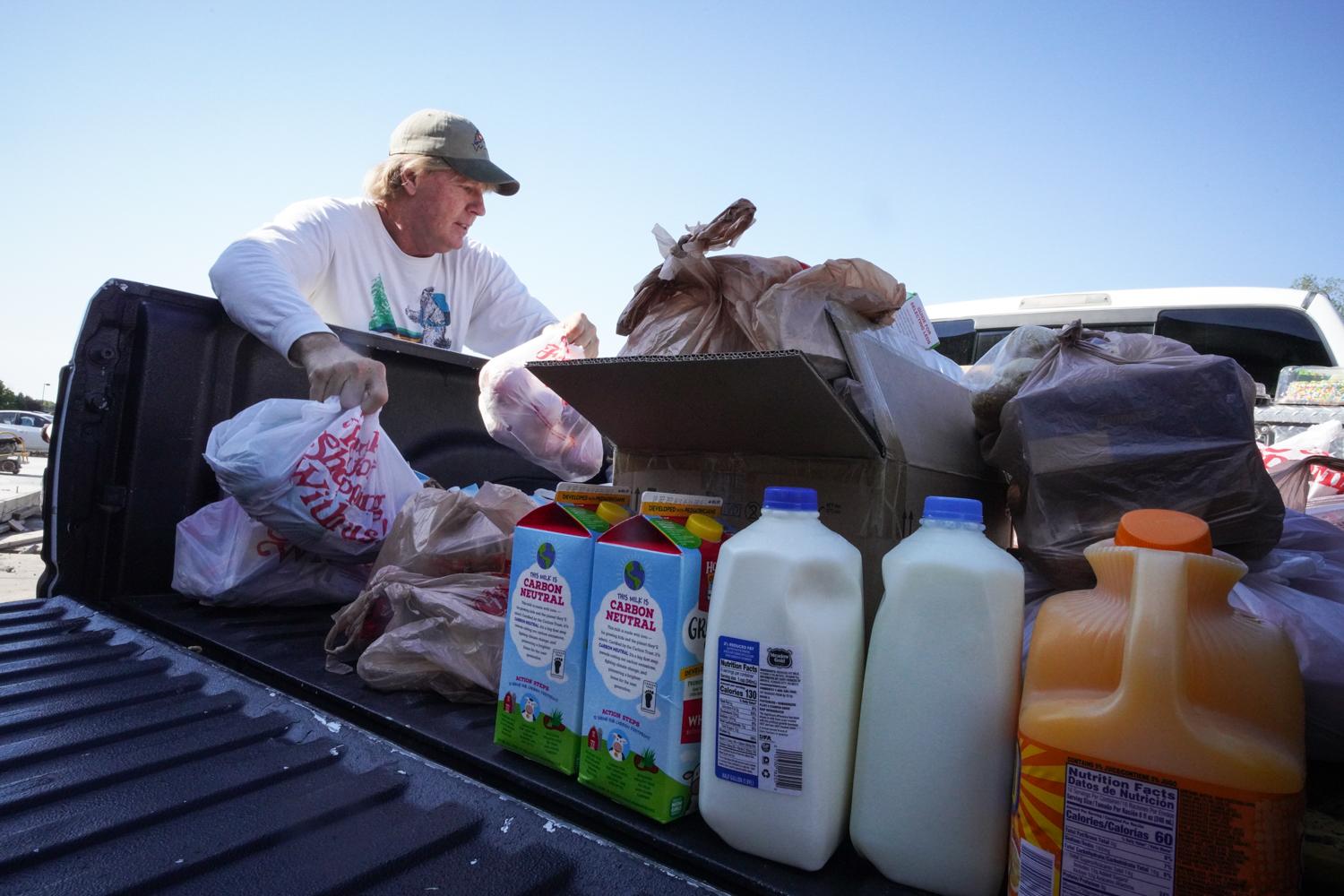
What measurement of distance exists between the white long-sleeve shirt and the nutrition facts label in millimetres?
1934

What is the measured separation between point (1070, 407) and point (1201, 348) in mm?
3011

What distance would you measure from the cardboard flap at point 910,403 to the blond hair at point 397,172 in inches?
71.2

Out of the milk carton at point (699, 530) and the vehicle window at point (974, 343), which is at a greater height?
the vehicle window at point (974, 343)

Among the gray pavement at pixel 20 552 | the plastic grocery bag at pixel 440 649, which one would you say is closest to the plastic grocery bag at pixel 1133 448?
the plastic grocery bag at pixel 440 649

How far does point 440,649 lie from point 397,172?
1.91 m

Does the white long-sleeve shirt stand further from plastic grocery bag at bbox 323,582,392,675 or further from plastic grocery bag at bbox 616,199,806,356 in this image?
plastic grocery bag at bbox 616,199,806,356

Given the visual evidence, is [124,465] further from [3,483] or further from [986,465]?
[3,483]

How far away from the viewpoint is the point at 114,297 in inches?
72.0

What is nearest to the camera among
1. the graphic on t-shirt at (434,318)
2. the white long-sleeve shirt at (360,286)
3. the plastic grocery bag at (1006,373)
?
the plastic grocery bag at (1006,373)

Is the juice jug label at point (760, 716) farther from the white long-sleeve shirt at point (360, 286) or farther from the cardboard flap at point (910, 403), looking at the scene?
the white long-sleeve shirt at point (360, 286)

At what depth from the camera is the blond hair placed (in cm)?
261

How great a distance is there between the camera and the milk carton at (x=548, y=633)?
3.57 ft

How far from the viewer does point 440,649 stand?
1.37 meters

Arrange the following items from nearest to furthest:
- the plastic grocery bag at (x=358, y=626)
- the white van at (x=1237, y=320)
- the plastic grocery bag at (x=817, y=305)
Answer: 1. the plastic grocery bag at (x=817, y=305)
2. the plastic grocery bag at (x=358, y=626)
3. the white van at (x=1237, y=320)
